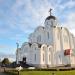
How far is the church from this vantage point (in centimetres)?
4956

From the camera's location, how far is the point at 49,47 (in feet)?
172

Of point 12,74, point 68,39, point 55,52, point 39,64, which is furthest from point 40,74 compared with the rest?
point 68,39

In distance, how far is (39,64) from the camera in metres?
48.5

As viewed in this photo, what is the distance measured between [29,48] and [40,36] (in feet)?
24.3

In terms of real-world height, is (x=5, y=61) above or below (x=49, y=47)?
below

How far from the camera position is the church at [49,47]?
4956 cm

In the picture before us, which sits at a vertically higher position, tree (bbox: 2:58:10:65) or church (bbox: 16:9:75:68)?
church (bbox: 16:9:75:68)

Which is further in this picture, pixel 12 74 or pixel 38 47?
pixel 38 47

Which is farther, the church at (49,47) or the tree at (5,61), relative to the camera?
the tree at (5,61)

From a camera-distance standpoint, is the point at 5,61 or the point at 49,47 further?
the point at 5,61

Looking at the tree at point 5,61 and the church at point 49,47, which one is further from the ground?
the church at point 49,47

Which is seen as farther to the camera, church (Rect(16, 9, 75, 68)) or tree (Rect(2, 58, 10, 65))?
tree (Rect(2, 58, 10, 65))

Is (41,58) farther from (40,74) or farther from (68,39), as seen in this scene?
(40,74)

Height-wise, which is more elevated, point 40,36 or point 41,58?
point 40,36
